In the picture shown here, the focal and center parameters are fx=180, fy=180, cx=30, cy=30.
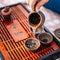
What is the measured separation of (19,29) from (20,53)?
203 mm

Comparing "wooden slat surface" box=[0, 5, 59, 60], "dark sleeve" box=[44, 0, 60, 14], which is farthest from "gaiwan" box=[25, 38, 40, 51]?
"dark sleeve" box=[44, 0, 60, 14]

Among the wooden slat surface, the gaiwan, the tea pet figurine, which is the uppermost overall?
the tea pet figurine

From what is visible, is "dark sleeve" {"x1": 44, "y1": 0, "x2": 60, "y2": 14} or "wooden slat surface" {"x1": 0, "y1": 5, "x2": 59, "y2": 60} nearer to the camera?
"wooden slat surface" {"x1": 0, "y1": 5, "x2": 59, "y2": 60}

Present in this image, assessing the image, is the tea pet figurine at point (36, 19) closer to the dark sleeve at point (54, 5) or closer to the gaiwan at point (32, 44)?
the gaiwan at point (32, 44)

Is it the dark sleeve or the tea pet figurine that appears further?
the dark sleeve

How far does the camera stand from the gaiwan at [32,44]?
0.97 metres

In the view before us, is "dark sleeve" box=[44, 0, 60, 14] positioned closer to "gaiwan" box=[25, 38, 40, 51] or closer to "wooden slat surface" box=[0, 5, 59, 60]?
"wooden slat surface" box=[0, 5, 59, 60]

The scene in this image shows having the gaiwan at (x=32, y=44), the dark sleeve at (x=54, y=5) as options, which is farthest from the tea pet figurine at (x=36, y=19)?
the dark sleeve at (x=54, y=5)

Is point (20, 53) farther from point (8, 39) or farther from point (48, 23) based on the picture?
point (48, 23)

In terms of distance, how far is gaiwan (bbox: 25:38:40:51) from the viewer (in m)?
0.97

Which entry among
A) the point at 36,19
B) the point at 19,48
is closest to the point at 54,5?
the point at 36,19

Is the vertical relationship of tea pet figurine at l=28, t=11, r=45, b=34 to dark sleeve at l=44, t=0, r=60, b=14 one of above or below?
above

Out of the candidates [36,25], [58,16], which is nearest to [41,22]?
[36,25]

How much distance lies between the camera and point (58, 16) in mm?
1443
